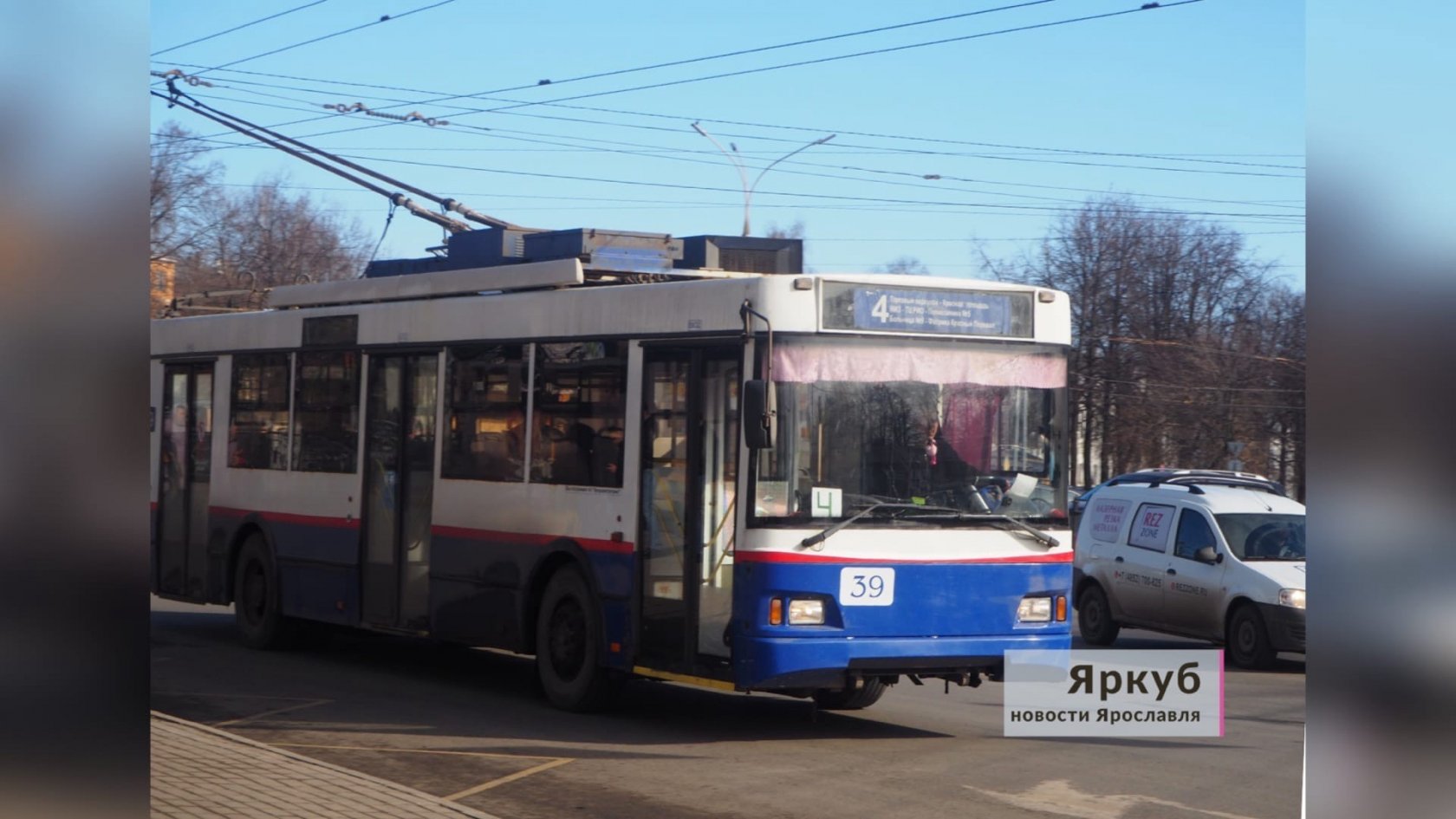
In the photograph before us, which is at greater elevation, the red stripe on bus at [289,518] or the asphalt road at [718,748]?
the red stripe on bus at [289,518]

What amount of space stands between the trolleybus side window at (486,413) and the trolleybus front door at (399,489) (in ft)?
1.09

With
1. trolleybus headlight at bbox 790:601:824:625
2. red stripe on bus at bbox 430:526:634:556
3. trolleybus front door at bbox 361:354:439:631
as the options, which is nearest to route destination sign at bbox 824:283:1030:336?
trolleybus headlight at bbox 790:601:824:625

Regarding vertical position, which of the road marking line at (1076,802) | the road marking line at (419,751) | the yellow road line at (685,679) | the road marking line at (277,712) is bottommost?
the road marking line at (277,712)

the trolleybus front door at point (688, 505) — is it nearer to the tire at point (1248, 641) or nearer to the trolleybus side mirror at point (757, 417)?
the trolleybus side mirror at point (757, 417)

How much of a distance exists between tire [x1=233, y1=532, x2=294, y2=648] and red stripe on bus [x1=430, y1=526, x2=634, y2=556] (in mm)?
2785

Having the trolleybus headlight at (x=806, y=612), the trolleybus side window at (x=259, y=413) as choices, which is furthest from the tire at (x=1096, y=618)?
the trolleybus side window at (x=259, y=413)

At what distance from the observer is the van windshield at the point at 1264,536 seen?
50.7 ft

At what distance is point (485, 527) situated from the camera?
476 inches

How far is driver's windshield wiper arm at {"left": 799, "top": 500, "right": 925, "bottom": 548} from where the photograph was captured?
972cm

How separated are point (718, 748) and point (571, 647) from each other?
167 cm

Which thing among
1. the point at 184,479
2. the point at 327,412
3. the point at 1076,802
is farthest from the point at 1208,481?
the point at 184,479

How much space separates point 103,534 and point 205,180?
19.8 meters

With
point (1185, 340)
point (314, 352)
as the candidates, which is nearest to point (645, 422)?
point (314, 352)

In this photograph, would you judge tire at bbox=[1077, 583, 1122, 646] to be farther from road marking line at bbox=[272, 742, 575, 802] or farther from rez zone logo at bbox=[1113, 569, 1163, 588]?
road marking line at bbox=[272, 742, 575, 802]
